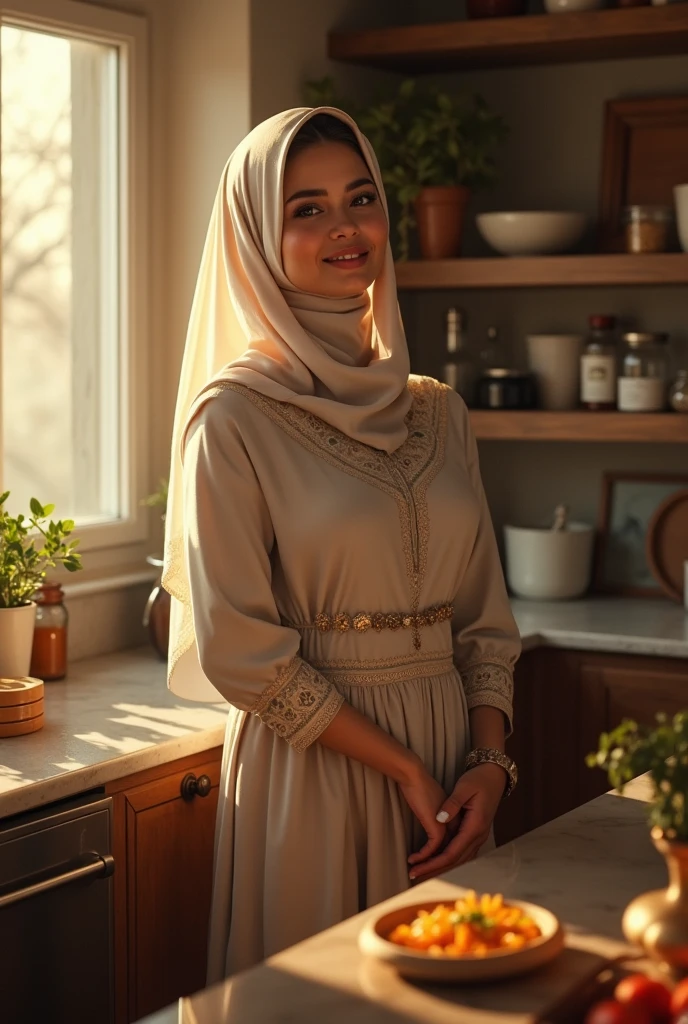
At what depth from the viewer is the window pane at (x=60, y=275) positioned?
290cm

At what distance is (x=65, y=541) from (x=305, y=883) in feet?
3.82

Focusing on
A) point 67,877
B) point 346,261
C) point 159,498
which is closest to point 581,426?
point 159,498

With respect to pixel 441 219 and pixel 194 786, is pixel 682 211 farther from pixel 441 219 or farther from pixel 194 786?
pixel 194 786

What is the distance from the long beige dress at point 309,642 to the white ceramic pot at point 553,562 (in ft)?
4.24

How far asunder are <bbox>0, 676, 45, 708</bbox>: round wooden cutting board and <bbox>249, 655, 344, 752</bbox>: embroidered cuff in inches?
19.7

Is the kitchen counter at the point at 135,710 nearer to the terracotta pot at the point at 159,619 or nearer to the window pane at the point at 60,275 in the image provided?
the terracotta pot at the point at 159,619

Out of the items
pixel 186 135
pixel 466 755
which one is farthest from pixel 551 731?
pixel 186 135

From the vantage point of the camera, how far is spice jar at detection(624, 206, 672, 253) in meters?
3.29

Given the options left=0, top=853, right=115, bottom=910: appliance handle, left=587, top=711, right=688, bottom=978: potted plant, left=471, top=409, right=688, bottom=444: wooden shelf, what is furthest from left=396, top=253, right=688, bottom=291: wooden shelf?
left=587, top=711, right=688, bottom=978: potted plant

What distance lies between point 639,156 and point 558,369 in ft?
1.80

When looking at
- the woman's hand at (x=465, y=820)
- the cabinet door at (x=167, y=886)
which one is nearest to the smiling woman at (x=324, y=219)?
the woman's hand at (x=465, y=820)

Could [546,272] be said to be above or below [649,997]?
above

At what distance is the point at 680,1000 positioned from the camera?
1.14m

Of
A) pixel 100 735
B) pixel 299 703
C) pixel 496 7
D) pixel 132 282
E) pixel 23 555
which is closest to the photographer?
pixel 299 703
